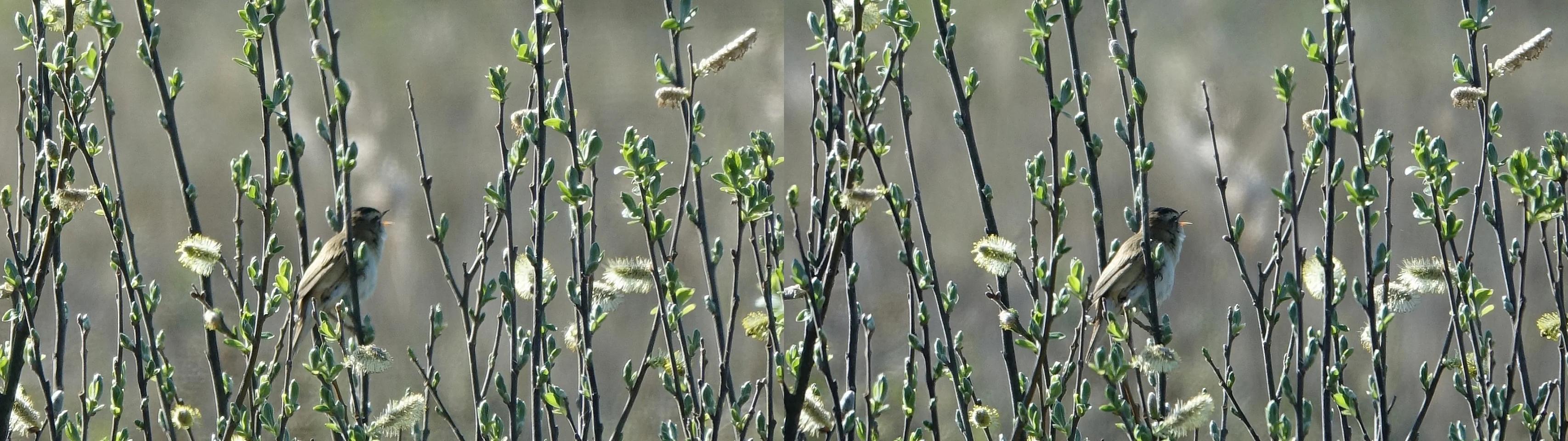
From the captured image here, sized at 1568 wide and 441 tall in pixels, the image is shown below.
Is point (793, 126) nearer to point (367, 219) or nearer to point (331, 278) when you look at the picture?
point (367, 219)

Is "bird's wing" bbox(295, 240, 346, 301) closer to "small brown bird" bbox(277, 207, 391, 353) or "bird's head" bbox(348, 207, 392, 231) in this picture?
"small brown bird" bbox(277, 207, 391, 353)

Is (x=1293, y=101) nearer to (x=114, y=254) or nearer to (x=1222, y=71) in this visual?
(x=1222, y=71)

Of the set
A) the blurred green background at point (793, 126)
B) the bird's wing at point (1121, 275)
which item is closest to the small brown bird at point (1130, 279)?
the bird's wing at point (1121, 275)

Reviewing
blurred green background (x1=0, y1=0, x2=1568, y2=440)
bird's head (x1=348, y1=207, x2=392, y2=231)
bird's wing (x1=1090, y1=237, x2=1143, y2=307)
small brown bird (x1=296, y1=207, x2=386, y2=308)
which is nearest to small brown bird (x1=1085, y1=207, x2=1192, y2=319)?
bird's wing (x1=1090, y1=237, x2=1143, y2=307)

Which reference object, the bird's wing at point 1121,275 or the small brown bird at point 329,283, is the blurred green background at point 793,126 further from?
the bird's wing at point 1121,275

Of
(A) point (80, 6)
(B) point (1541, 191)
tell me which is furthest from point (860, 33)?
(A) point (80, 6)
